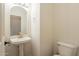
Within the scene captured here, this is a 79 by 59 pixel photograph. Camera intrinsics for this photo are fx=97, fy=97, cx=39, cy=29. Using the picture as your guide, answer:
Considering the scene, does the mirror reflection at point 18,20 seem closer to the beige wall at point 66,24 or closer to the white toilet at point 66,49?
the beige wall at point 66,24

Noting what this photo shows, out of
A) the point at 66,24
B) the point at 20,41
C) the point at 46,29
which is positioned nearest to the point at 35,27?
the point at 46,29

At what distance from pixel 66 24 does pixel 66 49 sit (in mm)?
338

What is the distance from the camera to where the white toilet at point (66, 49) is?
1.28m

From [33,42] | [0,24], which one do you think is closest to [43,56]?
[33,42]

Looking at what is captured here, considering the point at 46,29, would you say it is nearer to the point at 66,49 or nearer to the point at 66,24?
the point at 66,24

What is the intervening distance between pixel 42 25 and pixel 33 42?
10.2 inches

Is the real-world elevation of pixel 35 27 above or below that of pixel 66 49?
above

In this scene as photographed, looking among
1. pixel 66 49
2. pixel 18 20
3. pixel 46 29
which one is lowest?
pixel 66 49

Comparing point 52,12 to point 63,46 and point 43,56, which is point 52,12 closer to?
point 63,46

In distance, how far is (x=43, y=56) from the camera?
126cm

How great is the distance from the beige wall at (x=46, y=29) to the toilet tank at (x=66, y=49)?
12 cm

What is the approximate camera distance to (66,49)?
131 centimetres

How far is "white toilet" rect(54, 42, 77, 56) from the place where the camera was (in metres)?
1.28

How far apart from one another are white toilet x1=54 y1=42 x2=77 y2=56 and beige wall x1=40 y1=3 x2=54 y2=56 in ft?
0.38
